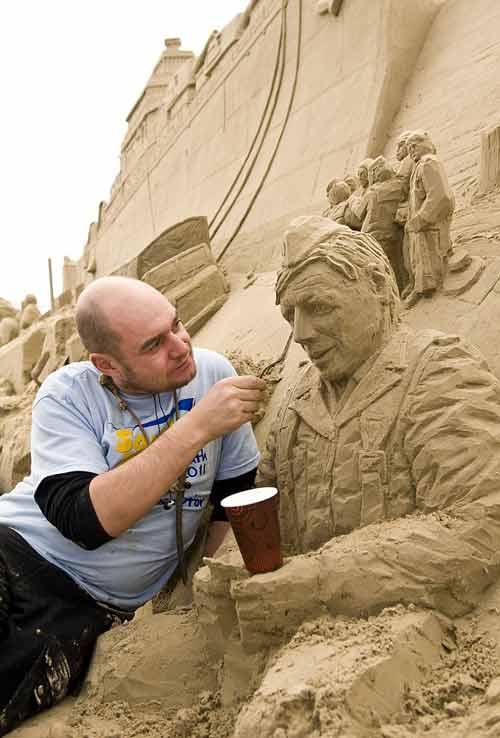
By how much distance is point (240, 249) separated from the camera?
8.05 meters

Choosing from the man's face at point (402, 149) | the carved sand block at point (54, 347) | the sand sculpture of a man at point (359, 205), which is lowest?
the carved sand block at point (54, 347)

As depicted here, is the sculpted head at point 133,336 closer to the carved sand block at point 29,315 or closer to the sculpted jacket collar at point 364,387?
the sculpted jacket collar at point 364,387

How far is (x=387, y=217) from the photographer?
3941 mm

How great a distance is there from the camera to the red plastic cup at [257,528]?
1.72 m

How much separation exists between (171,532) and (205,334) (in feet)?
13.3

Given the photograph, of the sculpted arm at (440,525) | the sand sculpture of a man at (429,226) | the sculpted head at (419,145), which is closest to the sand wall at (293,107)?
the sculpted head at (419,145)

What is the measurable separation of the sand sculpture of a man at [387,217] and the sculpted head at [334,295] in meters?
1.86

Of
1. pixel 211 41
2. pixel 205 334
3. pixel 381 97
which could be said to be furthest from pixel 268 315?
pixel 211 41

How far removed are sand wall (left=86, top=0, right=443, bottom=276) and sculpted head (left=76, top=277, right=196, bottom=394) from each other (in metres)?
4.50

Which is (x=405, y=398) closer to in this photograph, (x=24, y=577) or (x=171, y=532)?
(x=171, y=532)

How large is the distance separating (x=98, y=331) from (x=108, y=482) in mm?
497

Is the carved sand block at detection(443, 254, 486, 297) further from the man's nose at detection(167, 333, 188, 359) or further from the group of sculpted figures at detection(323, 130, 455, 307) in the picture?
the man's nose at detection(167, 333, 188, 359)

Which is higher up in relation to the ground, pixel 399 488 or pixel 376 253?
pixel 376 253

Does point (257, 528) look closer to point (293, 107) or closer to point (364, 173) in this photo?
point (364, 173)
